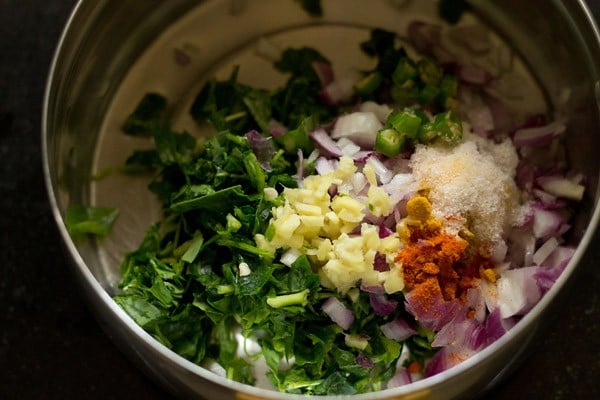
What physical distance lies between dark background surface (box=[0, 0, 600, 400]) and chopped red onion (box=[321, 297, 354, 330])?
26 cm

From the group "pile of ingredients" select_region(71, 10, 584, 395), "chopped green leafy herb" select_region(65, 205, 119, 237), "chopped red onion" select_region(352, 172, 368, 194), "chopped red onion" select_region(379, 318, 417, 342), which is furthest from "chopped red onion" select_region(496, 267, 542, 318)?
"chopped green leafy herb" select_region(65, 205, 119, 237)

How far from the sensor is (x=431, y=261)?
1.06 m

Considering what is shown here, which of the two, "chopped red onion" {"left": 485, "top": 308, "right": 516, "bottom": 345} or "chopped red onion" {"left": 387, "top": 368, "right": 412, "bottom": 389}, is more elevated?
"chopped red onion" {"left": 485, "top": 308, "right": 516, "bottom": 345}

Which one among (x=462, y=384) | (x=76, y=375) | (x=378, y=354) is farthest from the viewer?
(x=76, y=375)

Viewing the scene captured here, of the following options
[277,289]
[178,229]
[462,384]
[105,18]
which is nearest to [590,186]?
[462,384]

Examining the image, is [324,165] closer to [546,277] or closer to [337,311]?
[337,311]

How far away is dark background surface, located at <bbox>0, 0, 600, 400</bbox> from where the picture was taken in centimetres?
119

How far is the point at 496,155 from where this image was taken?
1.19 metres

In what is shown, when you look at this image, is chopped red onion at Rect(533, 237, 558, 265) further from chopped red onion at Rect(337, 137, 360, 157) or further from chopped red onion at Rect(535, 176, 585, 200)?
chopped red onion at Rect(337, 137, 360, 157)

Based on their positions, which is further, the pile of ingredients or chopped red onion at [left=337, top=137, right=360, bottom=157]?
chopped red onion at [left=337, top=137, right=360, bottom=157]

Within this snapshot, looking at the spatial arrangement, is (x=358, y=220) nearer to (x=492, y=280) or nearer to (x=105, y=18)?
(x=492, y=280)

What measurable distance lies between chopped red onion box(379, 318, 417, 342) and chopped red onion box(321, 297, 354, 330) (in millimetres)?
55

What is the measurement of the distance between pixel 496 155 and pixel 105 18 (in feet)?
2.08

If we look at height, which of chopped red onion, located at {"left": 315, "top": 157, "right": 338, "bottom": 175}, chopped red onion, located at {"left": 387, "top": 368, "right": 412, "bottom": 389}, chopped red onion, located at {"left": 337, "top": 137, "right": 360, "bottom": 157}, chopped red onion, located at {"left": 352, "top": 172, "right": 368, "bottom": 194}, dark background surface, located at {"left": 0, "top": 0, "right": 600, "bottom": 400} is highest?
chopped red onion, located at {"left": 337, "top": 137, "right": 360, "bottom": 157}
